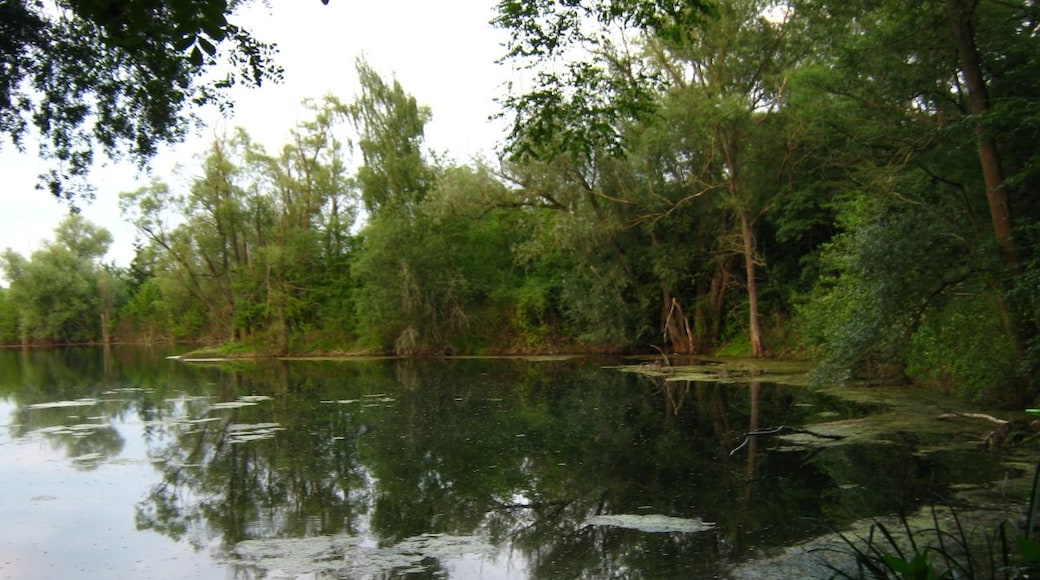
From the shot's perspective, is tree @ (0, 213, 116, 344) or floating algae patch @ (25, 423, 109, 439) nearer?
floating algae patch @ (25, 423, 109, 439)

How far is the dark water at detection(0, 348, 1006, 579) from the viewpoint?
23.4 ft

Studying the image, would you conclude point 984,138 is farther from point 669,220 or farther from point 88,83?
point 669,220

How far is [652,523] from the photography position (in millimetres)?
7750

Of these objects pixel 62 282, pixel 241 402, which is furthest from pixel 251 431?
pixel 62 282

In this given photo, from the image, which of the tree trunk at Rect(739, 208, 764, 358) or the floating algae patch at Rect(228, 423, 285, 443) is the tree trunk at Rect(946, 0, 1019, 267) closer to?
the floating algae patch at Rect(228, 423, 285, 443)

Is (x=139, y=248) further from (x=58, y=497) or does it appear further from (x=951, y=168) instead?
(x=951, y=168)

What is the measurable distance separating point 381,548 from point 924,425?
29.7 feet

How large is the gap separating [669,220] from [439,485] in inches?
804

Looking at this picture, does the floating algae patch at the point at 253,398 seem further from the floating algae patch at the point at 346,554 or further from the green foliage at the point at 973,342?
Answer: the green foliage at the point at 973,342

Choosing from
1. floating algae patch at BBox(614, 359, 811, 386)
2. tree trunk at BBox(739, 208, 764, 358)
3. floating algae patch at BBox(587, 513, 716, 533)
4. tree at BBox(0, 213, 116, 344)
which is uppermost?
tree at BBox(0, 213, 116, 344)

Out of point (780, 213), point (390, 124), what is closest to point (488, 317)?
point (390, 124)

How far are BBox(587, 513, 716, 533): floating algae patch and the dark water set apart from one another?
4 cm

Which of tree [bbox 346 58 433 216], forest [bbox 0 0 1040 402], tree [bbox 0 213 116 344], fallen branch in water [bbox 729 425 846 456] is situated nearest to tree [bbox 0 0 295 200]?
forest [bbox 0 0 1040 402]

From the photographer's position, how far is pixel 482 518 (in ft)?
27.2
